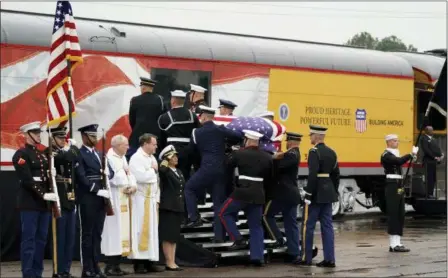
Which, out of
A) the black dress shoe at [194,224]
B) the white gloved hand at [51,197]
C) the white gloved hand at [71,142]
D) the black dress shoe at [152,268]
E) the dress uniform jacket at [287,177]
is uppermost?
the white gloved hand at [71,142]

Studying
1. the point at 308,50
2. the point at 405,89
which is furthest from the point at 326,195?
the point at 405,89

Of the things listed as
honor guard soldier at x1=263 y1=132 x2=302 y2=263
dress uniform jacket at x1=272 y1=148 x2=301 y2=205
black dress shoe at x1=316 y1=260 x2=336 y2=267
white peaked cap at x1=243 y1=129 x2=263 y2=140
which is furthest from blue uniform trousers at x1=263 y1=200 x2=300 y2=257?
white peaked cap at x1=243 y1=129 x2=263 y2=140

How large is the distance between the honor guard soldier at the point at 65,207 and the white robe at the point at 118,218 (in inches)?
21.0

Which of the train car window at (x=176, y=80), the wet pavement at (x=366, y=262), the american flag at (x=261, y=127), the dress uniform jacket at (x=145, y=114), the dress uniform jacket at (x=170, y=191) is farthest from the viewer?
the train car window at (x=176, y=80)

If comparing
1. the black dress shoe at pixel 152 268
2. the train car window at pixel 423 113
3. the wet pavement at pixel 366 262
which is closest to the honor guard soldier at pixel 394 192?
the wet pavement at pixel 366 262

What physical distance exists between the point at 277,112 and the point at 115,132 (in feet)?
14.8

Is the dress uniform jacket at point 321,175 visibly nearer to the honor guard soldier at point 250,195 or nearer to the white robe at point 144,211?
the honor guard soldier at point 250,195

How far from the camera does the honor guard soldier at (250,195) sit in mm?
14250

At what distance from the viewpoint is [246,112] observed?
836 inches

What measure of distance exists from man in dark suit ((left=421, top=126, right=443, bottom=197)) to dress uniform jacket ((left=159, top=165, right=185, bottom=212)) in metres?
11.2

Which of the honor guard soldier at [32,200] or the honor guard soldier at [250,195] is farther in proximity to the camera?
the honor guard soldier at [250,195]

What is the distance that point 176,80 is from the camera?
1977 centimetres

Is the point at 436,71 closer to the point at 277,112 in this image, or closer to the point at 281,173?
the point at 277,112

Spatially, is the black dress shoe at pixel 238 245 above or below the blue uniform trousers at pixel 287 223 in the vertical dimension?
below
